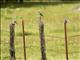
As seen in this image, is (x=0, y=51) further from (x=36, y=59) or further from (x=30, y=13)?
(x=30, y=13)

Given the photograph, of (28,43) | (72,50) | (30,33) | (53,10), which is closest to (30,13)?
(53,10)

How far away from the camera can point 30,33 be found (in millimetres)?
20812

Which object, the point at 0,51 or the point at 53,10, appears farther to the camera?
the point at 53,10

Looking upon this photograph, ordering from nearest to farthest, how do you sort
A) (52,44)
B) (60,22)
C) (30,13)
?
(52,44) < (60,22) < (30,13)

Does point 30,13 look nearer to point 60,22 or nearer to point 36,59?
point 60,22

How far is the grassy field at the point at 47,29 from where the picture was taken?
1686 cm

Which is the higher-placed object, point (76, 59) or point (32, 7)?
point (32, 7)

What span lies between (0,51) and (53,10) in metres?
11.2

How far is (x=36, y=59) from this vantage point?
51.3 feet

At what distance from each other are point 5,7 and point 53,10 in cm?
395

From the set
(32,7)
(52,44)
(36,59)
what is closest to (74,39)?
(52,44)

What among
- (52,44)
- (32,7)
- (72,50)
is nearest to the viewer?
(72,50)

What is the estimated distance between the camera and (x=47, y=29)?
21969mm

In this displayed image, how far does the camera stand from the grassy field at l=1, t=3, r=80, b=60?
55.3 ft
